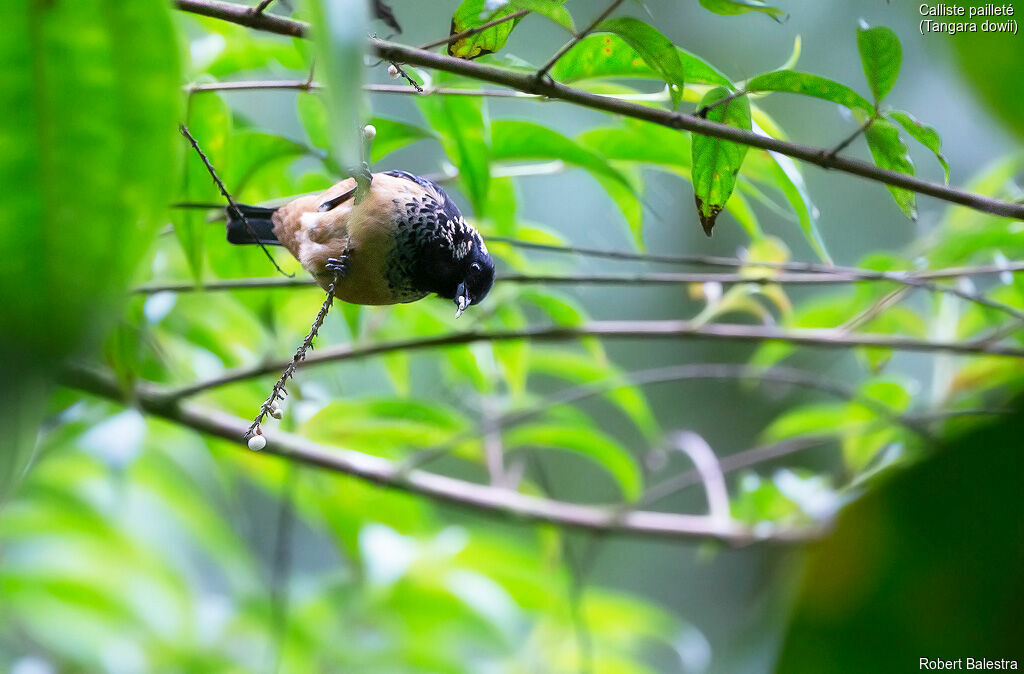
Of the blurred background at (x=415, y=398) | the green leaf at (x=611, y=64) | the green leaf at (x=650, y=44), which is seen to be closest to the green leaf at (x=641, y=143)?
the blurred background at (x=415, y=398)

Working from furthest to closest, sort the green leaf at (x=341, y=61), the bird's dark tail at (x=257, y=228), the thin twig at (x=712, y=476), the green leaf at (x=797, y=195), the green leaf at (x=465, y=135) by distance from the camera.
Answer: the thin twig at (x=712, y=476)
the bird's dark tail at (x=257, y=228)
the green leaf at (x=465, y=135)
the green leaf at (x=797, y=195)
the green leaf at (x=341, y=61)

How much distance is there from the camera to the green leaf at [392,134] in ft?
2.51

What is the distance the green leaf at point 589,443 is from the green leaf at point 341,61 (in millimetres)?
1093

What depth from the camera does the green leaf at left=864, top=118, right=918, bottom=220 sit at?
23.0 inches

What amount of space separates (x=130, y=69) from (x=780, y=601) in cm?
24

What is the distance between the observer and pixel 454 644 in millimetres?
1733

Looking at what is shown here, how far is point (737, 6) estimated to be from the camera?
52cm

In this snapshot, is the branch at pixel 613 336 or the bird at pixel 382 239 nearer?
the bird at pixel 382 239

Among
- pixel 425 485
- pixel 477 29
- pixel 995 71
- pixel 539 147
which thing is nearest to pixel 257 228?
pixel 539 147

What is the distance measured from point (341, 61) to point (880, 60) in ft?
1.64

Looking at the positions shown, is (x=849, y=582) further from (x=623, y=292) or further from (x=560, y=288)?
(x=623, y=292)

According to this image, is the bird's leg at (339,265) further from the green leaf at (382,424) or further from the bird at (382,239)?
the green leaf at (382,424)

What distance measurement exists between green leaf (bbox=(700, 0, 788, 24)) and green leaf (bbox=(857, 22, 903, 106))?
90 millimetres

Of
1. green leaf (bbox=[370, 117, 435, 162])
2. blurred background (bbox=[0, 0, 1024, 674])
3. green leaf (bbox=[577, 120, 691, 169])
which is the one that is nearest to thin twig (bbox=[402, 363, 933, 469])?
blurred background (bbox=[0, 0, 1024, 674])
